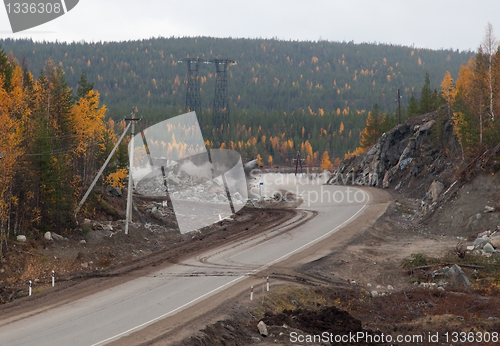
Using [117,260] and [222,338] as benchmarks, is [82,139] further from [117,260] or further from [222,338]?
[222,338]

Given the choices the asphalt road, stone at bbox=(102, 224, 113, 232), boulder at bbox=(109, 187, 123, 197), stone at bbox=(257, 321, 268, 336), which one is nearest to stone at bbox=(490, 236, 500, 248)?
the asphalt road

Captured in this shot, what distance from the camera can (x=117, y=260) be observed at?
A: 2370 centimetres

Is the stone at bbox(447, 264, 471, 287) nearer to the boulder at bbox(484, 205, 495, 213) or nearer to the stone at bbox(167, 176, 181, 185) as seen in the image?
the boulder at bbox(484, 205, 495, 213)

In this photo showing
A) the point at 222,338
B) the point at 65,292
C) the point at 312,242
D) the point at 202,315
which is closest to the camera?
the point at 222,338

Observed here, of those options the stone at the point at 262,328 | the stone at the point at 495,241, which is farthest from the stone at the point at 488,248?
the stone at the point at 262,328

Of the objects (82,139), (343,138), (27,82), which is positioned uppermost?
(27,82)

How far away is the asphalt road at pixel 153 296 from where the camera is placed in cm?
1309

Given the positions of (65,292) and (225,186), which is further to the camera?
(225,186)

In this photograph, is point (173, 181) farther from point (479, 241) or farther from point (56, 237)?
point (479, 241)

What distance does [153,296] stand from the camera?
16.9 meters

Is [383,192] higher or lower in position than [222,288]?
lower

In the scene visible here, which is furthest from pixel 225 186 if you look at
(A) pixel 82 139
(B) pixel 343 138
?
(B) pixel 343 138

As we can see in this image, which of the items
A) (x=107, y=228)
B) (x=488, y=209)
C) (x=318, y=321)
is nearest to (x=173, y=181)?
(x=107, y=228)

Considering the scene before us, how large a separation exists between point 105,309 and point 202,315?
355 centimetres
